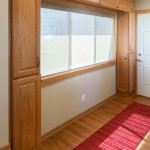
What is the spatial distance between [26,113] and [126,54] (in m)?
2.88

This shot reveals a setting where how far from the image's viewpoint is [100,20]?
3.77m

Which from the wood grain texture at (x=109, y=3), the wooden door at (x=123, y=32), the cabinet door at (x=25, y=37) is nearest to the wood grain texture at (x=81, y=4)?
the wood grain texture at (x=109, y=3)

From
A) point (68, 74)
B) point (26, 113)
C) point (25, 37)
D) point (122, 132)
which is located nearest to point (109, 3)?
point (68, 74)

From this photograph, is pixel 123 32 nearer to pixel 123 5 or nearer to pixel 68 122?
pixel 123 5

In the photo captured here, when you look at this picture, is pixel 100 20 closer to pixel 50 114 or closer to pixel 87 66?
pixel 87 66

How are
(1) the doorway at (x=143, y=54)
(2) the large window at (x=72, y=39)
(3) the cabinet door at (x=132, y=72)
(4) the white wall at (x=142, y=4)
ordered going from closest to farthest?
(2) the large window at (x=72, y=39)
(4) the white wall at (x=142, y=4)
(1) the doorway at (x=143, y=54)
(3) the cabinet door at (x=132, y=72)

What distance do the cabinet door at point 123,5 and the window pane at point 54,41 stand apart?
127cm

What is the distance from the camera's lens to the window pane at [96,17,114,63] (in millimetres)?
3779

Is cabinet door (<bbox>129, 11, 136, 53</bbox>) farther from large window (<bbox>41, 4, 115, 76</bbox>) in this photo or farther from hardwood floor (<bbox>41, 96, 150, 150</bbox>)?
hardwood floor (<bbox>41, 96, 150, 150</bbox>)

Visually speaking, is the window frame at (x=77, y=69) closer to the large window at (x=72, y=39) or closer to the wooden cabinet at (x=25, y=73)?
the large window at (x=72, y=39)

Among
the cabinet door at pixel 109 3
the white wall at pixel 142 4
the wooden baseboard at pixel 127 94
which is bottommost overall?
the wooden baseboard at pixel 127 94

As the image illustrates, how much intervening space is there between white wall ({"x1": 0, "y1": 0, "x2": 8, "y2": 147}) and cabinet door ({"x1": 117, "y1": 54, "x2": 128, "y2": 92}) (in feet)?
10.1

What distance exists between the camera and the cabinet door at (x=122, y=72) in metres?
4.30

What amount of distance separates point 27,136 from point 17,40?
100cm
